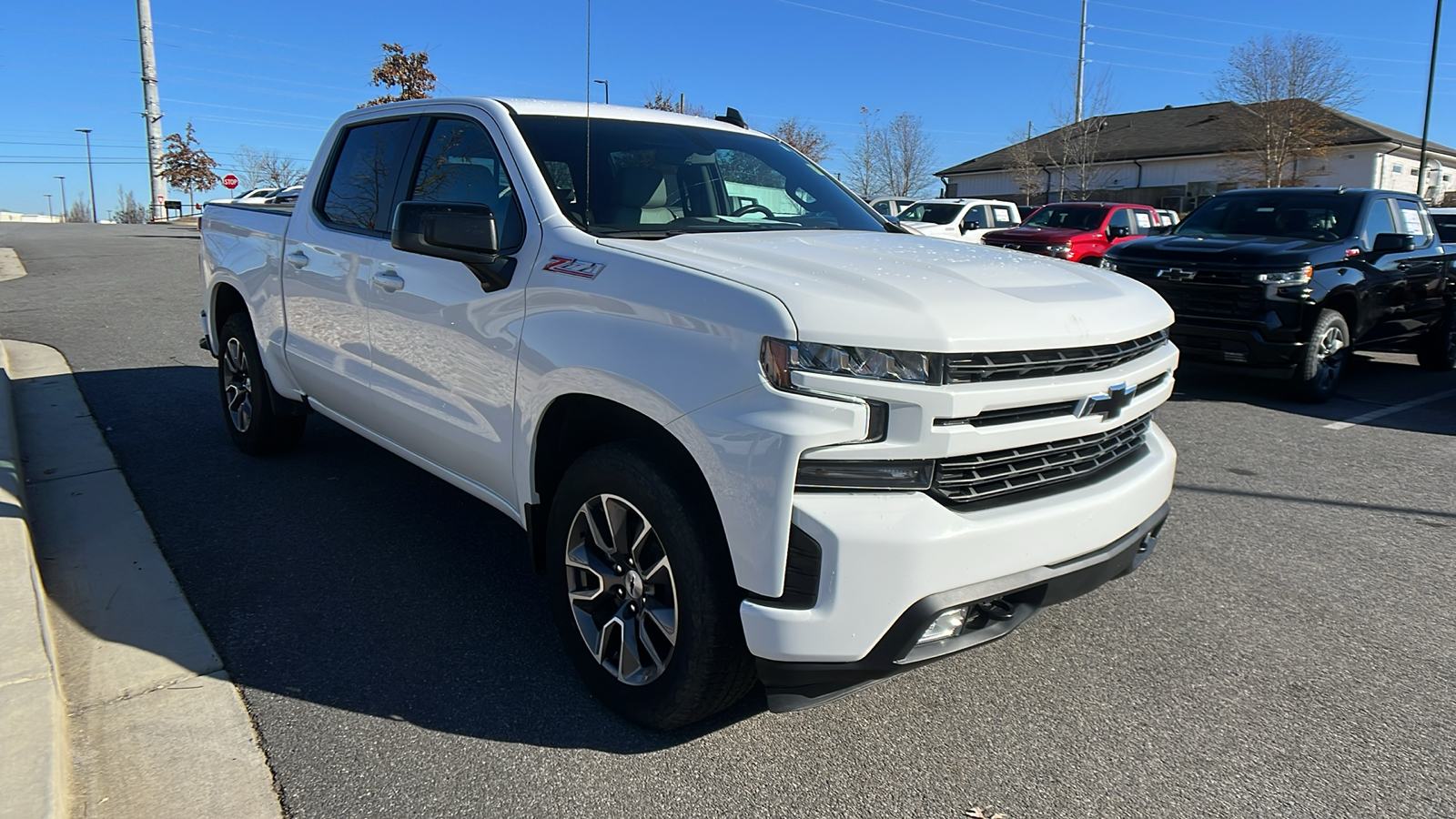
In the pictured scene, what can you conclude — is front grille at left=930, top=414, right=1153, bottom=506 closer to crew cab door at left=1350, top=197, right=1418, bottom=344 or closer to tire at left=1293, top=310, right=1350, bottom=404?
tire at left=1293, top=310, right=1350, bottom=404

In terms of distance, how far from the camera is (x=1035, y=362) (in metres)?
2.56

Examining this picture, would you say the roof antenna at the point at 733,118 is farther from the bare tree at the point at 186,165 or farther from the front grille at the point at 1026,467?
the bare tree at the point at 186,165

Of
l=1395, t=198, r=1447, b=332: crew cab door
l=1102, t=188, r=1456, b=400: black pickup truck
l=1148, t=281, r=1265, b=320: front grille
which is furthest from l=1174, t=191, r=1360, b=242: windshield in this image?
l=1148, t=281, r=1265, b=320: front grille

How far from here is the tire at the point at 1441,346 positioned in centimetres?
984

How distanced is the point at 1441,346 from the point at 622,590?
1043 centimetres

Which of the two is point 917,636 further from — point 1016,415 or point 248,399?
point 248,399

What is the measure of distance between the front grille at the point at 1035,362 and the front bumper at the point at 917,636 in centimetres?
52

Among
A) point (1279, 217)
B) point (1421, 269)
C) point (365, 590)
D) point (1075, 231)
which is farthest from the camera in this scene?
point (1075, 231)

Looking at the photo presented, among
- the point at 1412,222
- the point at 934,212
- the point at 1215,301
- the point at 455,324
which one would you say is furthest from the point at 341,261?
the point at 934,212

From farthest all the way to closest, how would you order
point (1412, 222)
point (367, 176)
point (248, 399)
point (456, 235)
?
point (1412, 222), point (248, 399), point (367, 176), point (456, 235)

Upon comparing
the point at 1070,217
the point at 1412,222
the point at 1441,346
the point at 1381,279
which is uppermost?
the point at 1070,217

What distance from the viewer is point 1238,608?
3812 mm

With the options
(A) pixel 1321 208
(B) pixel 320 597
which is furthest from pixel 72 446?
(A) pixel 1321 208

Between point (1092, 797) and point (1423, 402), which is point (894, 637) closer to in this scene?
point (1092, 797)
